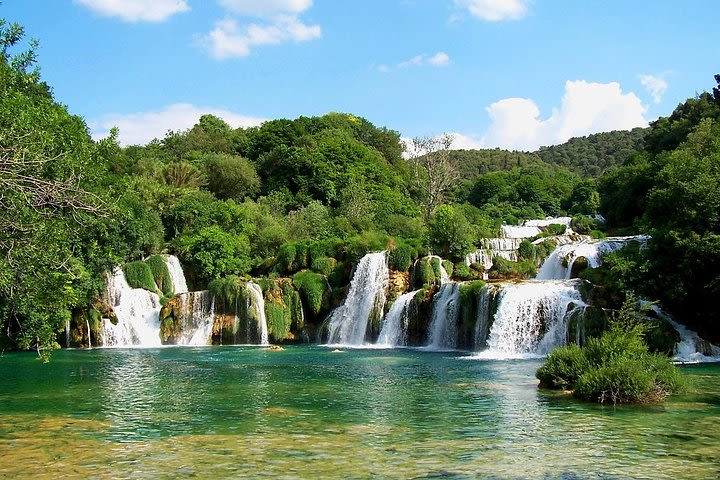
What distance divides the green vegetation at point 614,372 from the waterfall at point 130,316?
27.7m

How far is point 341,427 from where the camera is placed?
14.3m

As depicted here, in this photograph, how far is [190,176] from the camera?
59.5m

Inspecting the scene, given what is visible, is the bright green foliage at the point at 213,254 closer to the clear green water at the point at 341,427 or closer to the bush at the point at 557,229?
the clear green water at the point at 341,427

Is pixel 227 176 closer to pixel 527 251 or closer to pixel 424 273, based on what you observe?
pixel 424 273

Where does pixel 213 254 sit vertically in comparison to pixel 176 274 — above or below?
above

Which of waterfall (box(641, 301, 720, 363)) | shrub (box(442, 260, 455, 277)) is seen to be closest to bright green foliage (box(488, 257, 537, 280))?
shrub (box(442, 260, 455, 277))

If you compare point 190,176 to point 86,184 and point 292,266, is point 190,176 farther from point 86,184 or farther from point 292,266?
point 86,184

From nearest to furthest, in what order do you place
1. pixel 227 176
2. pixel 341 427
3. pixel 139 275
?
pixel 341 427, pixel 139 275, pixel 227 176

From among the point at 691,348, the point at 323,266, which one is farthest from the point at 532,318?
the point at 323,266

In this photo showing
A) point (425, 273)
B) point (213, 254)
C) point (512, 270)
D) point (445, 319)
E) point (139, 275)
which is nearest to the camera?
point (445, 319)

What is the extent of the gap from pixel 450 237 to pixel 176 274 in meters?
18.6

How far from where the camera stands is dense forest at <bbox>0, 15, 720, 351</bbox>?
1363cm

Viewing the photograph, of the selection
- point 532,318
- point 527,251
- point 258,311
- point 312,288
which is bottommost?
point 532,318

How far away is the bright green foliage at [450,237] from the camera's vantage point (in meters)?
41.8
